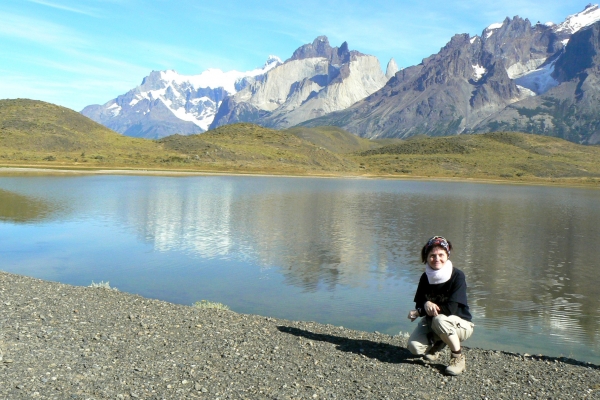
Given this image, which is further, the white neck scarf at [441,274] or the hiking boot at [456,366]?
the white neck scarf at [441,274]

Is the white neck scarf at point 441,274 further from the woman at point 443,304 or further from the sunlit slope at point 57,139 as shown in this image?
the sunlit slope at point 57,139

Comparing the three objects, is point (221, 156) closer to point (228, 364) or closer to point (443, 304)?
point (228, 364)

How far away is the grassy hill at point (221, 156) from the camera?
135 meters

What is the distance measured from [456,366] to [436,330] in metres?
0.71

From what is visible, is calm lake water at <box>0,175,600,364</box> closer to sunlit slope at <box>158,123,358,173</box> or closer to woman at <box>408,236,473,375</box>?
woman at <box>408,236,473,375</box>

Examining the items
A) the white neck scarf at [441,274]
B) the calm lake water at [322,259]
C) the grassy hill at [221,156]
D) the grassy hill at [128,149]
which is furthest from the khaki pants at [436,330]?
the grassy hill at [128,149]

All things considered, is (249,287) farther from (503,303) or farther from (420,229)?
(420,229)

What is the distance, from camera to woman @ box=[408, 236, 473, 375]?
1011cm

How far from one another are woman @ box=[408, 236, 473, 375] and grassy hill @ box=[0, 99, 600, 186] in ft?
383

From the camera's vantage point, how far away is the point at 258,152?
527 feet

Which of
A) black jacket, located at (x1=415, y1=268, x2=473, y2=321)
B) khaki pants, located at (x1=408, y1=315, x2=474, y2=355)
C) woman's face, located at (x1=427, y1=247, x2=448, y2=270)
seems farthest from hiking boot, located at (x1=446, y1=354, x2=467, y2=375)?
woman's face, located at (x1=427, y1=247, x2=448, y2=270)

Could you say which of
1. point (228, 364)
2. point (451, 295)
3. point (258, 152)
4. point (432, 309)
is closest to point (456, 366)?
point (432, 309)

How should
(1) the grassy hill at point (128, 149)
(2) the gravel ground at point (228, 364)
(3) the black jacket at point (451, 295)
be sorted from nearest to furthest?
(2) the gravel ground at point (228, 364), (3) the black jacket at point (451, 295), (1) the grassy hill at point (128, 149)

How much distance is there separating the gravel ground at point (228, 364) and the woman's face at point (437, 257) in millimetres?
1960
